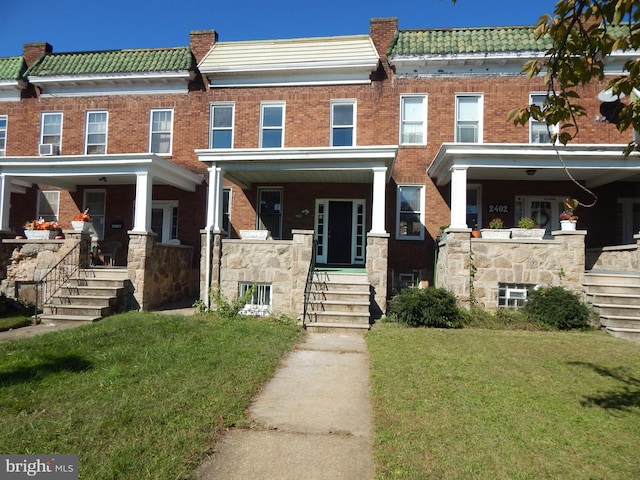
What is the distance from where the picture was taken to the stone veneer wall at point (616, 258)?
9633 millimetres

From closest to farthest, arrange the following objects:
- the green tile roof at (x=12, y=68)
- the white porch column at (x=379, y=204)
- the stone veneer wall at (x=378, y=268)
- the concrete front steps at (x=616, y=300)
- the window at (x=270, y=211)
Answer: the concrete front steps at (x=616, y=300) → the stone veneer wall at (x=378, y=268) → the white porch column at (x=379, y=204) → the window at (x=270, y=211) → the green tile roof at (x=12, y=68)

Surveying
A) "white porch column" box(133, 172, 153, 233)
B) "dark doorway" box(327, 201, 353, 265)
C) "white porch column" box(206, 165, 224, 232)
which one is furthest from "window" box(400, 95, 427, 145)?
"white porch column" box(133, 172, 153, 233)

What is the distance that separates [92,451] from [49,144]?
14079 mm

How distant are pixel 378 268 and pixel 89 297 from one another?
22.6ft

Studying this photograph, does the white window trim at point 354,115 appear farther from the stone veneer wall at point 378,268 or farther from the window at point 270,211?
the stone veneer wall at point 378,268

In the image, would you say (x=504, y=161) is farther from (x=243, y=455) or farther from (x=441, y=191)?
(x=243, y=455)

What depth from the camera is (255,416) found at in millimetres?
4020

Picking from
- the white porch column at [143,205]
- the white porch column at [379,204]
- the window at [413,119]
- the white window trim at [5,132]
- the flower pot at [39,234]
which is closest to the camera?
the white porch column at [379,204]

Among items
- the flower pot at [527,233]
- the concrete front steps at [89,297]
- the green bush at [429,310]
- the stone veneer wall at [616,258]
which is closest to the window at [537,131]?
the stone veneer wall at [616,258]

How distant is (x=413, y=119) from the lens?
12742 mm

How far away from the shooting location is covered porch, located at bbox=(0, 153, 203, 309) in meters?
10.2

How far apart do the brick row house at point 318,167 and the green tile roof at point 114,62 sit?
8 cm

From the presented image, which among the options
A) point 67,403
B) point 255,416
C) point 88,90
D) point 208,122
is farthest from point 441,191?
point 88,90

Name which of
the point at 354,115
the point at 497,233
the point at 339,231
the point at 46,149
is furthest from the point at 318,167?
the point at 46,149
